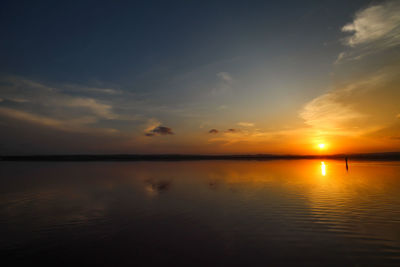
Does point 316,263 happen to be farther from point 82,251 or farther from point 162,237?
point 82,251

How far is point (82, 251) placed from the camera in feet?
27.5

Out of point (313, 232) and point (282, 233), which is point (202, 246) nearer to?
point (282, 233)

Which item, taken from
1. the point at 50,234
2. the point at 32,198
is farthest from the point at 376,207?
the point at 32,198

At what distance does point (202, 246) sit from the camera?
8914mm

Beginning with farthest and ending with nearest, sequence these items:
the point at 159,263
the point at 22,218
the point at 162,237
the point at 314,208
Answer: the point at 314,208 < the point at 22,218 < the point at 162,237 < the point at 159,263

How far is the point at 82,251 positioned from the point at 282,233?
8642mm

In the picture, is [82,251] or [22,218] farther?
[22,218]

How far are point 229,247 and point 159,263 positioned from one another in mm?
2946

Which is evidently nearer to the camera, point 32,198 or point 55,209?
point 55,209

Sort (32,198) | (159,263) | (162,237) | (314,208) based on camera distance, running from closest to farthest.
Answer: (159,263) → (162,237) → (314,208) → (32,198)

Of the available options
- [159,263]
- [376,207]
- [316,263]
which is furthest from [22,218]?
[376,207]

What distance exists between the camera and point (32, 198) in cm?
1833

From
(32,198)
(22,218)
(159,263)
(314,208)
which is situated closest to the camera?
(159,263)

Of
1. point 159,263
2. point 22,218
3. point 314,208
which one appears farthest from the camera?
point 314,208
